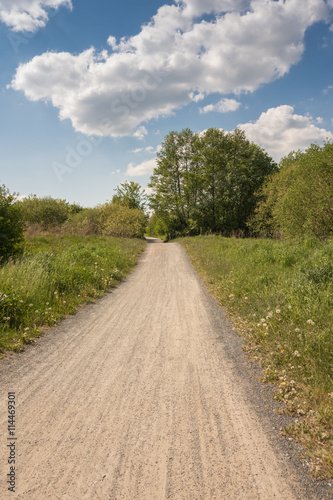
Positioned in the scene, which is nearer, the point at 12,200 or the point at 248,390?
the point at 248,390

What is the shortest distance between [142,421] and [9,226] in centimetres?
919

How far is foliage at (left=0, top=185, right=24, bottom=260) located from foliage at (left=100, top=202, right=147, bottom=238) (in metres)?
19.2

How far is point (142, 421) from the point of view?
2.84 meters

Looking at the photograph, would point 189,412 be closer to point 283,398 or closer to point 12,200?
point 283,398

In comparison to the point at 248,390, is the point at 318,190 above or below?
above

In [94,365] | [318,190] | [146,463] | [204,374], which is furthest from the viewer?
[318,190]

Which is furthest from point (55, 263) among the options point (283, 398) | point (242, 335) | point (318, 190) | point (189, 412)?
point (318, 190)

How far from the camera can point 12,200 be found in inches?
396

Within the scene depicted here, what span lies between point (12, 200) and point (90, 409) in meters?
9.32

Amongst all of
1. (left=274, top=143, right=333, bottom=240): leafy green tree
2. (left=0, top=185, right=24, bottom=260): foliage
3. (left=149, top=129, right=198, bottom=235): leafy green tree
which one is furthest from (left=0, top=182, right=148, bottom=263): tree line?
(left=274, top=143, right=333, bottom=240): leafy green tree

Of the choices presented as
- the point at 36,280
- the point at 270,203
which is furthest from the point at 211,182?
the point at 36,280

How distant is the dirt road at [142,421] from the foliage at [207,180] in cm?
3322

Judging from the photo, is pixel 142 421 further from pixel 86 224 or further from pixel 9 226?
pixel 86 224

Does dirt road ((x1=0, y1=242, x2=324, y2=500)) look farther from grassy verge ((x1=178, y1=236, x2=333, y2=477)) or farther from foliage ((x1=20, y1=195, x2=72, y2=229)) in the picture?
foliage ((x1=20, y1=195, x2=72, y2=229))
